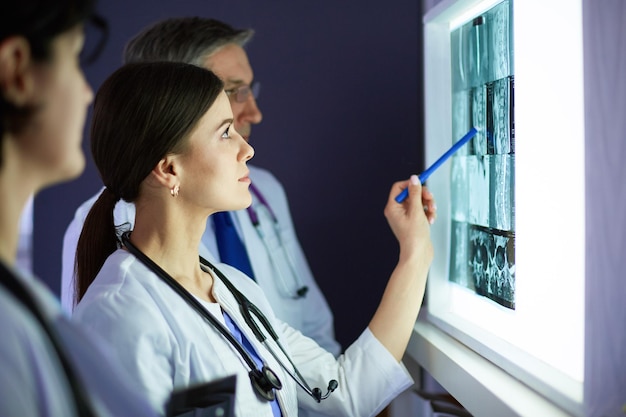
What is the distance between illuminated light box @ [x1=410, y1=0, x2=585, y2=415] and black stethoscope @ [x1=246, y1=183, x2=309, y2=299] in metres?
0.35

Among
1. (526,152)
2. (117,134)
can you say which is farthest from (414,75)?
(117,134)

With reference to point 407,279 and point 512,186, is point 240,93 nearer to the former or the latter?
point 407,279

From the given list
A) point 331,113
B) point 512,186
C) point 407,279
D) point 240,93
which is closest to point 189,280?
point 407,279

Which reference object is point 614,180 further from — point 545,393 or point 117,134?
point 117,134

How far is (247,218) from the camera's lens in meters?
1.59

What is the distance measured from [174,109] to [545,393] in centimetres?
62

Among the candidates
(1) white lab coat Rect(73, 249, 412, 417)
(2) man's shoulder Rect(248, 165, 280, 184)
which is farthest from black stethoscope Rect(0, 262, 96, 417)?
(2) man's shoulder Rect(248, 165, 280, 184)

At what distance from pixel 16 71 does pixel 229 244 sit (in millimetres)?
1086

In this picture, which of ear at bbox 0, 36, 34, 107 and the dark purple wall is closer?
ear at bbox 0, 36, 34, 107

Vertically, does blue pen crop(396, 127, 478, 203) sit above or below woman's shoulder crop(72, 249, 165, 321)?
above

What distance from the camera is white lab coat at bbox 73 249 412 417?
883 millimetres

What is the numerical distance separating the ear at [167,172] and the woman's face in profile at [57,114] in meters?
0.57

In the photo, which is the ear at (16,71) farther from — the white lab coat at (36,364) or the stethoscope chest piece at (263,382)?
the stethoscope chest piece at (263,382)

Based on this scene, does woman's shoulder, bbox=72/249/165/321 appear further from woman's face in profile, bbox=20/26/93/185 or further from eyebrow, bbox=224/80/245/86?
eyebrow, bbox=224/80/245/86
